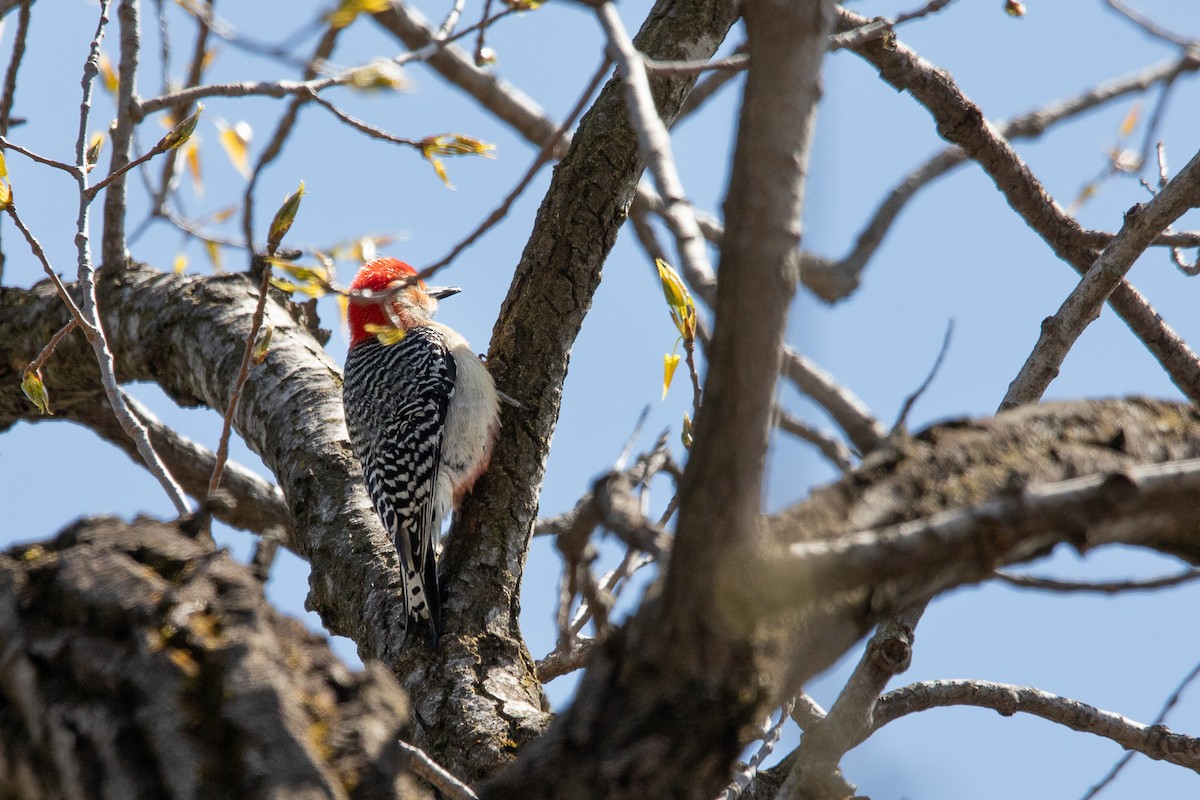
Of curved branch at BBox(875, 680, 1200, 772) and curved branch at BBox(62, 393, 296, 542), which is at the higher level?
curved branch at BBox(62, 393, 296, 542)

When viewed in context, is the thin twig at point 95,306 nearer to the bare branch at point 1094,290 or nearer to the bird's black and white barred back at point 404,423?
the bird's black and white barred back at point 404,423

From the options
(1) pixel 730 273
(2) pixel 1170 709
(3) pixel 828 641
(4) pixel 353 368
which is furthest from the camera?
(4) pixel 353 368

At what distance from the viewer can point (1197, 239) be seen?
4113 millimetres

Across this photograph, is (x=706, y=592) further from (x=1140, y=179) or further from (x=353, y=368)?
(x=353, y=368)

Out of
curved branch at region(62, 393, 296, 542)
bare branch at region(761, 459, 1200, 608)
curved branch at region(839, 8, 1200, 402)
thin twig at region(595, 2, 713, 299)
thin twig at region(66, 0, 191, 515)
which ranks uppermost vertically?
curved branch at region(839, 8, 1200, 402)

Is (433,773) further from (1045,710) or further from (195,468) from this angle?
(195,468)

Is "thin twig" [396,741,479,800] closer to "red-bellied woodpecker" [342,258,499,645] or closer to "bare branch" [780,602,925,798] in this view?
"bare branch" [780,602,925,798]

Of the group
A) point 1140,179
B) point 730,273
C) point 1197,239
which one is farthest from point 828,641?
point 1140,179

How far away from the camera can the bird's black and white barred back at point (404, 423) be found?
5.88 meters

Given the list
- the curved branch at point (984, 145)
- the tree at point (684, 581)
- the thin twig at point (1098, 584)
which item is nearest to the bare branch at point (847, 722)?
the tree at point (684, 581)

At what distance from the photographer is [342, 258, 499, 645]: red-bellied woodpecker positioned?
222 inches

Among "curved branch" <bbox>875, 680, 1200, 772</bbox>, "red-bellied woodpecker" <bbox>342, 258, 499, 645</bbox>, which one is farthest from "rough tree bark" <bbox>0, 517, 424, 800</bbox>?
"red-bellied woodpecker" <bbox>342, 258, 499, 645</bbox>

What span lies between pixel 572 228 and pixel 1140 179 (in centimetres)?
245

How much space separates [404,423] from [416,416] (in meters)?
0.09
